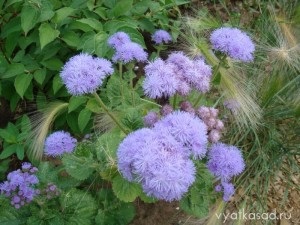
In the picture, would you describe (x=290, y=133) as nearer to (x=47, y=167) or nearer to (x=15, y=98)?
(x=47, y=167)

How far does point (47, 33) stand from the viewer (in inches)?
83.4

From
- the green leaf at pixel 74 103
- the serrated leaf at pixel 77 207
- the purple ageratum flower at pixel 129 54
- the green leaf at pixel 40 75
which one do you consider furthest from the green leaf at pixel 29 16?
the serrated leaf at pixel 77 207

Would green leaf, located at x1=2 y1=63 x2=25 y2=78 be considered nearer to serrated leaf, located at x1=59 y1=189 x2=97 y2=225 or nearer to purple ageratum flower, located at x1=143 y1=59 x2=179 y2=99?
serrated leaf, located at x1=59 y1=189 x2=97 y2=225

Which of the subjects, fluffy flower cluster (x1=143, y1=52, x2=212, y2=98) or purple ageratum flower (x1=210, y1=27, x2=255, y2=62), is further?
purple ageratum flower (x1=210, y1=27, x2=255, y2=62)

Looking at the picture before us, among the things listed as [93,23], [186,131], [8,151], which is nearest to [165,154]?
[186,131]

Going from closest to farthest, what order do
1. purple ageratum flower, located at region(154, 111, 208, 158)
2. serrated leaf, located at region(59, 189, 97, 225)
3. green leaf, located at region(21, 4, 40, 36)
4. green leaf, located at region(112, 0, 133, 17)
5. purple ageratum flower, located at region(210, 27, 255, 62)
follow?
purple ageratum flower, located at region(154, 111, 208, 158) → purple ageratum flower, located at region(210, 27, 255, 62) → serrated leaf, located at region(59, 189, 97, 225) → green leaf, located at region(21, 4, 40, 36) → green leaf, located at region(112, 0, 133, 17)

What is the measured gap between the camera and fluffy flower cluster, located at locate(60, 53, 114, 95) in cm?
155

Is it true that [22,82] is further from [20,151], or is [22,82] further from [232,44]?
[232,44]

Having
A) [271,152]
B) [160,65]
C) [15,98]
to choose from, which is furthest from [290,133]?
[15,98]

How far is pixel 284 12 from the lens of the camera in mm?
2742

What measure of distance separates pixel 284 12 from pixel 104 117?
1.30 m

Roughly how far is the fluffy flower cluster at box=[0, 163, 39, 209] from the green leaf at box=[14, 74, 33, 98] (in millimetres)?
521

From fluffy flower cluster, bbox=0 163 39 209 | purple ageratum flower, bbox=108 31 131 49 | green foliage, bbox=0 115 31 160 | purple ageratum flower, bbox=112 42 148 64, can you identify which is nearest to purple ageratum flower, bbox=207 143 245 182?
→ purple ageratum flower, bbox=112 42 148 64

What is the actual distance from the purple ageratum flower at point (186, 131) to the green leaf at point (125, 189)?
0.45 metres
